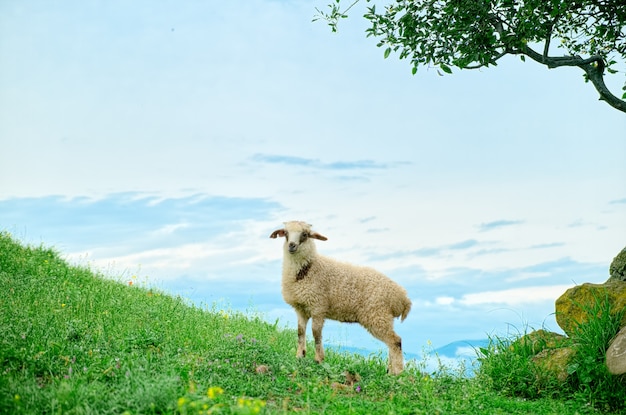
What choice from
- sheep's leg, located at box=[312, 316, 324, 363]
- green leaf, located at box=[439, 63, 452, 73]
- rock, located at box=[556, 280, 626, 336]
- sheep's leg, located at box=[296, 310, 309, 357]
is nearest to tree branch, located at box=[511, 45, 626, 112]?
green leaf, located at box=[439, 63, 452, 73]

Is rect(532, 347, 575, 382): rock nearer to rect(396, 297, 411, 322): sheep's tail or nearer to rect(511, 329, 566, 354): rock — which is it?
rect(511, 329, 566, 354): rock

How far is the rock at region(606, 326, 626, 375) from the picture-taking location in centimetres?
988

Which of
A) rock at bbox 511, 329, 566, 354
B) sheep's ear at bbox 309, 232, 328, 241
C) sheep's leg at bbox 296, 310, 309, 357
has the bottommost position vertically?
rock at bbox 511, 329, 566, 354

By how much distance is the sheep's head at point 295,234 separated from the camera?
11.8 m

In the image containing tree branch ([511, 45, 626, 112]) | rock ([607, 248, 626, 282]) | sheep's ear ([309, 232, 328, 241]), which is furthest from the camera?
tree branch ([511, 45, 626, 112])

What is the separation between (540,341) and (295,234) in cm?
472

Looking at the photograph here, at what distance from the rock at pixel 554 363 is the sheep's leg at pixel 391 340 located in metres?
2.27

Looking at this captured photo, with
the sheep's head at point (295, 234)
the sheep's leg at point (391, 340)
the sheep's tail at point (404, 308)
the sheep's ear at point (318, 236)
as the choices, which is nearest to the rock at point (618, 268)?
the sheep's tail at point (404, 308)

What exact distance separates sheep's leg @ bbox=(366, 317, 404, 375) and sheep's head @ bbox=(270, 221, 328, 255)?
71.9 inches

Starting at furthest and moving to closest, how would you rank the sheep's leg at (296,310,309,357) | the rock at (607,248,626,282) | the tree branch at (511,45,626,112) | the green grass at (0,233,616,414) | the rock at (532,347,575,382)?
1. the tree branch at (511,45,626,112)
2. the rock at (607,248,626,282)
3. the sheep's leg at (296,310,309,357)
4. the rock at (532,347,575,382)
5. the green grass at (0,233,616,414)

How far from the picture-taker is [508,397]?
10.9 meters

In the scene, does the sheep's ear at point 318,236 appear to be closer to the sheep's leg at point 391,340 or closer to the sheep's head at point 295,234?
the sheep's head at point 295,234

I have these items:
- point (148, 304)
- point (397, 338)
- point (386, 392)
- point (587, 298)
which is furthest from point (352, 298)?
point (148, 304)

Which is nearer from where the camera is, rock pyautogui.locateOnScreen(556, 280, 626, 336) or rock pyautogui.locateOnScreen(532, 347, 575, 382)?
rock pyautogui.locateOnScreen(532, 347, 575, 382)
